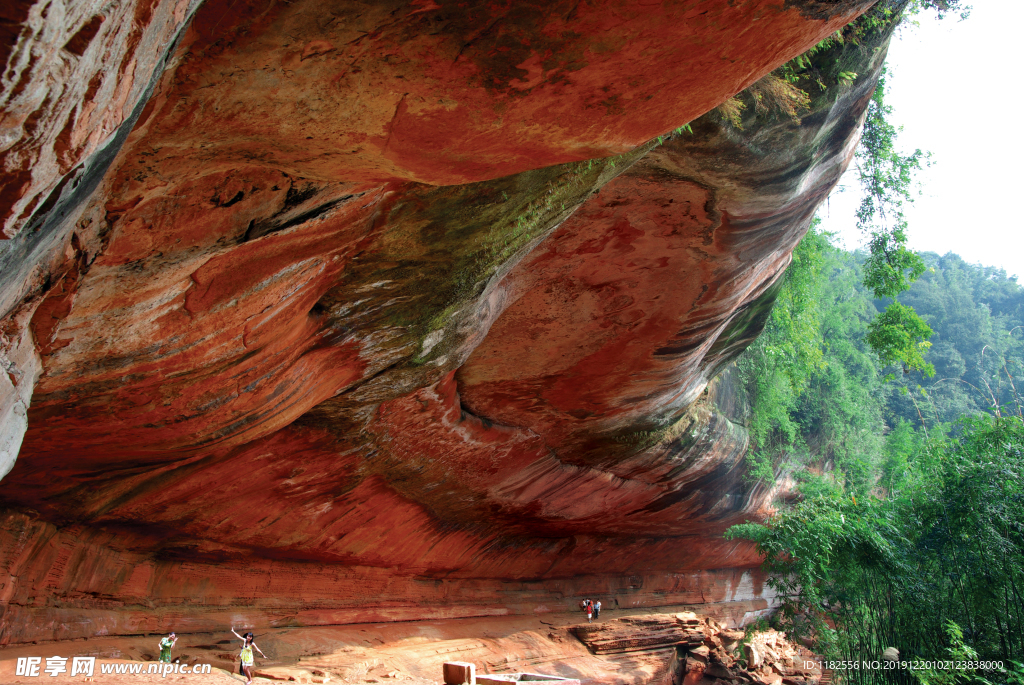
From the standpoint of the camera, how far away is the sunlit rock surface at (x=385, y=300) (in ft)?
10.5

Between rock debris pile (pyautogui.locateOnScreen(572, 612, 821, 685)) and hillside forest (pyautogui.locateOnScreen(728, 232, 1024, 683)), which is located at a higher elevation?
hillside forest (pyautogui.locateOnScreen(728, 232, 1024, 683))

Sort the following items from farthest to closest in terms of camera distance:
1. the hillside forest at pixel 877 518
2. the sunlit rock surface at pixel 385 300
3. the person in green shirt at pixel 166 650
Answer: the hillside forest at pixel 877 518
the person in green shirt at pixel 166 650
the sunlit rock surface at pixel 385 300

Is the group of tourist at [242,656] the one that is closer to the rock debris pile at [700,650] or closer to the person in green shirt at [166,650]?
the person in green shirt at [166,650]

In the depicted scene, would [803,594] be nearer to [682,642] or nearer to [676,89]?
[682,642]

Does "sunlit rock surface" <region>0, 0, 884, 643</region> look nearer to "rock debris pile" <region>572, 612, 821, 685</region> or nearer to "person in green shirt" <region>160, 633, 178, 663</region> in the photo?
"person in green shirt" <region>160, 633, 178, 663</region>

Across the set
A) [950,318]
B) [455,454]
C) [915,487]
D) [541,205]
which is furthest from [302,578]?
[950,318]

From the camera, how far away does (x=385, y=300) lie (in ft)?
21.0

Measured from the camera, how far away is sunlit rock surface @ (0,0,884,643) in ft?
10.5

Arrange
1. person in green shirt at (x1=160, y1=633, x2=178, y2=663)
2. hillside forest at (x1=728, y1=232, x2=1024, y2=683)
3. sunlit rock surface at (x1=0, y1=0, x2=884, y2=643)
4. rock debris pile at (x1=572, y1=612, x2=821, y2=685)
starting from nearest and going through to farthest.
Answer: sunlit rock surface at (x1=0, y1=0, x2=884, y2=643)
person in green shirt at (x1=160, y1=633, x2=178, y2=663)
hillside forest at (x1=728, y1=232, x2=1024, y2=683)
rock debris pile at (x1=572, y1=612, x2=821, y2=685)

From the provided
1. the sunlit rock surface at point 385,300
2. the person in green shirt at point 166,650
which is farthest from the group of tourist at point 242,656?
the sunlit rock surface at point 385,300

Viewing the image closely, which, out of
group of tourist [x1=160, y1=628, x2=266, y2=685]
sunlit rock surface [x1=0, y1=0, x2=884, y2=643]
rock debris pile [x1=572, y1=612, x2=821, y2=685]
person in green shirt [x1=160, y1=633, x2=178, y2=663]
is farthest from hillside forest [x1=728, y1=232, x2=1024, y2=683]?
person in green shirt [x1=160, y1=633, x2=178, y2=663]

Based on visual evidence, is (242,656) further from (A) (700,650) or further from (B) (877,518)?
(B) (877,518)

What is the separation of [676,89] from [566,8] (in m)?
0.98

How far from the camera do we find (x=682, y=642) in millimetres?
14789
